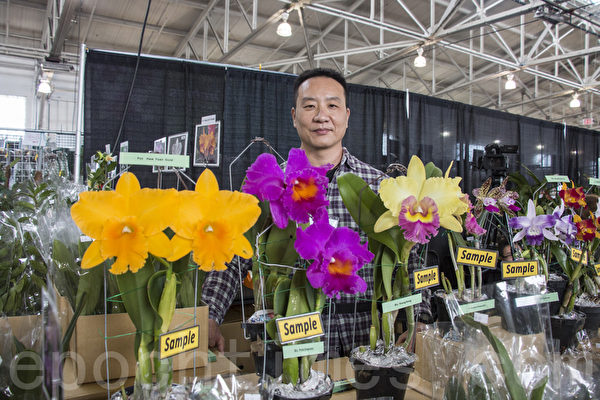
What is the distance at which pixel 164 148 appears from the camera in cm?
311

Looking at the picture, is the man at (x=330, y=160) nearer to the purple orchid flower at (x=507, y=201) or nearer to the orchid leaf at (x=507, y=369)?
the purple orchid flower at (x=507, y=201)

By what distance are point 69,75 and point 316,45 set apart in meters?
5.01

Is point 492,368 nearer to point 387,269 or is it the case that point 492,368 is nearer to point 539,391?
point 539,391

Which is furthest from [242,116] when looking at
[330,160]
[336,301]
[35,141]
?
[336,301]

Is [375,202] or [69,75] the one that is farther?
[69,75]

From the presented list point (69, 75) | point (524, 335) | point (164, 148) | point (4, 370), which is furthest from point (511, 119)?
point (69, 75)

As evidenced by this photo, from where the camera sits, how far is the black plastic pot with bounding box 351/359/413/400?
69 cm

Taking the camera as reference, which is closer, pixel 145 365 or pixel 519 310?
pixel 145 365

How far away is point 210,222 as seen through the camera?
0.53 meters

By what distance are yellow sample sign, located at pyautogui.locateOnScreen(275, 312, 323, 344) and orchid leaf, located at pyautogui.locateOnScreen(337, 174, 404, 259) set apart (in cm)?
19

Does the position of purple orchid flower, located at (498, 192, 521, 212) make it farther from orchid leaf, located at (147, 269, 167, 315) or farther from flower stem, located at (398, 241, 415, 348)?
orchid leaf, located at (147, 269, 167, 315)

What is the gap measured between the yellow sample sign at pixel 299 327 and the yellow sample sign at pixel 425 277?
0.75 feet

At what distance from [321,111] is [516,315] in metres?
0.82

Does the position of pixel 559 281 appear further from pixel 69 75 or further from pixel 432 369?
pixel 69 75
